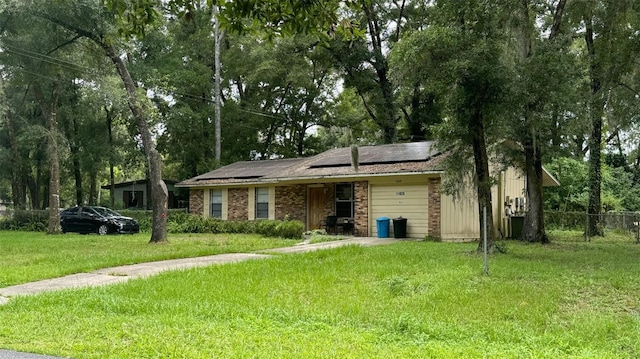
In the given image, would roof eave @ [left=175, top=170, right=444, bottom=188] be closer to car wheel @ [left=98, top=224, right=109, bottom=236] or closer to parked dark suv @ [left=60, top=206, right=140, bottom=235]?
parked dark suv @ [left=60, top=206, right=140, bottom=235]

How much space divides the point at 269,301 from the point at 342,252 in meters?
5.58

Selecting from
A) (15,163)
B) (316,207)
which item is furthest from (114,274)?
(15,163)

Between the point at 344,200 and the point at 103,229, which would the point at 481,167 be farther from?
the point at 103,229

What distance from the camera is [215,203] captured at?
23750 mm

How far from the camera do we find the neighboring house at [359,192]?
1677cm

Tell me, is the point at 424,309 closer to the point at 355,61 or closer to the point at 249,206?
the point at 249,206

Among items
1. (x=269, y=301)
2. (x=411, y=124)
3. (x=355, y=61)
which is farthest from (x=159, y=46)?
(x=269, y=301)

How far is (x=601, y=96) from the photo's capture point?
12.8 m

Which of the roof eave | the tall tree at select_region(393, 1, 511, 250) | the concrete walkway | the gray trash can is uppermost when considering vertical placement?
the tall tree at select_region(393, 1, 511, 250)

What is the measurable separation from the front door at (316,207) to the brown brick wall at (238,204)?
3.12 m

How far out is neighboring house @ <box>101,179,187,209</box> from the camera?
34.1 m

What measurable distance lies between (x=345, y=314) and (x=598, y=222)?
1658cm

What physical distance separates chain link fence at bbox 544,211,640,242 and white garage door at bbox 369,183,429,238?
5.39 m

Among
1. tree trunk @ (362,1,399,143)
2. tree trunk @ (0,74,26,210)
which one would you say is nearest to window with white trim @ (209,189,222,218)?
tree trunk @ (362,1,399,143)
